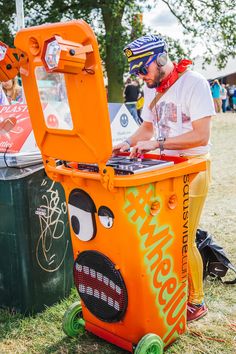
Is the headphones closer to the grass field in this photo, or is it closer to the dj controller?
the dj controller

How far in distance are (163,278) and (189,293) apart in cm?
58

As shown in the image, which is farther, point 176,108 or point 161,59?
point 176,108

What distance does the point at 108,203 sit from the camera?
7.48 feet

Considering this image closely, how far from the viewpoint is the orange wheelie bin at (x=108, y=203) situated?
208cm

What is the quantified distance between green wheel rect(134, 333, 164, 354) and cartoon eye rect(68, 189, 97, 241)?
1.96ft

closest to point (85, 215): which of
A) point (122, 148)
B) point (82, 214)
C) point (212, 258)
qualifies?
point (82, 214)

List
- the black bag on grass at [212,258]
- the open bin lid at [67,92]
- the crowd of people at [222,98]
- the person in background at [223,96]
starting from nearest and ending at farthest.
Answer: the open bin lid at [67,92]
the black bag on grass at [212,258]
the crowd of people at [222,98]
the person in background at [223,96]

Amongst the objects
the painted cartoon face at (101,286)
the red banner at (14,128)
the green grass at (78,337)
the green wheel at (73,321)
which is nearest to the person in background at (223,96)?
the red banner at (14,128)

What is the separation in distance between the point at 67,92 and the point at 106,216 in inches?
25.3

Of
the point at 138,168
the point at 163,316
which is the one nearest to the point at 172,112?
the point at 138,168

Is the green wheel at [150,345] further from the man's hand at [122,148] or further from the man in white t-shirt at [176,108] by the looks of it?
the man's hand at [122,148]

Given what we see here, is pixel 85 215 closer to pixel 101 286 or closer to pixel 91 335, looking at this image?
pixel 101 286

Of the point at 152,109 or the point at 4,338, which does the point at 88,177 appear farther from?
the point at 4,338

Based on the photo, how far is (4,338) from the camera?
289 cm
